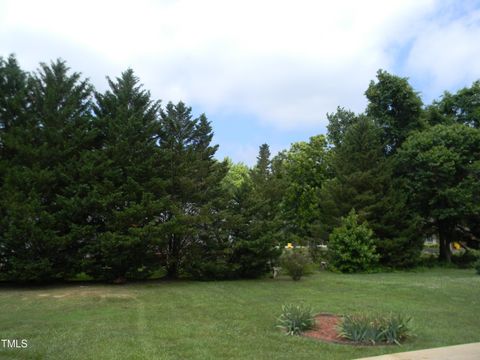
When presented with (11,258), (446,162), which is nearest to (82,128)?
(11,258)

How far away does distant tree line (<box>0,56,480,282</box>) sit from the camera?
17828 millimetres

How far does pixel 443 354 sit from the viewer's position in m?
7.25

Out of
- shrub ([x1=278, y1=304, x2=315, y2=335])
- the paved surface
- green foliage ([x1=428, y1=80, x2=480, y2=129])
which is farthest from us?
green foliage ([x1=428, y1=80, x2=480, y2=129])

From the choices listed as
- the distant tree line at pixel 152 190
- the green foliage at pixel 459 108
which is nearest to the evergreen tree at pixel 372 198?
the distant tree line at pixel 152 190

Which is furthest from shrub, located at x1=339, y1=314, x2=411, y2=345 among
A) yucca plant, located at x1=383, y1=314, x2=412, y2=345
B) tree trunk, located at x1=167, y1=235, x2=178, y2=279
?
tree trunk, located at x1=167, y1=235, x2=178, y2=279

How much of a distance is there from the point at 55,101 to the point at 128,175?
460 centimetres

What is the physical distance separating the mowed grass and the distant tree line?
188 cm

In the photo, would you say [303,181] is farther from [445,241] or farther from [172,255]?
[172,255]

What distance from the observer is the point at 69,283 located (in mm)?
19484

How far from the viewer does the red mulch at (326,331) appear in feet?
28.6

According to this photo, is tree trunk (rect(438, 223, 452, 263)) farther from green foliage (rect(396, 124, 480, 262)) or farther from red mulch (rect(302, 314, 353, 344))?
red mulch (rect(302, 314, 353, 344))

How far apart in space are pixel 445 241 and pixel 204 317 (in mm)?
28318

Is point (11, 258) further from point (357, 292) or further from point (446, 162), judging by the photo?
point (446, 162)

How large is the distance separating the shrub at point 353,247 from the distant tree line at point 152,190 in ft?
3.03
